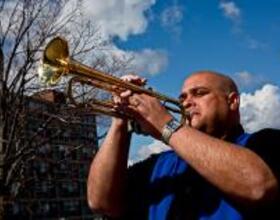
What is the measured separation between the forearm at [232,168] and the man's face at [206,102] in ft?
1.70

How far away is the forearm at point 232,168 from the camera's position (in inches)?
105

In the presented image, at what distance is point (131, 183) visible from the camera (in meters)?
3.47

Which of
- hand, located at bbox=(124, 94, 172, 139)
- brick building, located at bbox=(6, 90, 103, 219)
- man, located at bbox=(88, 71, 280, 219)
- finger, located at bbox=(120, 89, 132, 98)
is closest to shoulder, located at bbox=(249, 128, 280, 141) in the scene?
man, located at bbox=(88, 71, 280, 219)

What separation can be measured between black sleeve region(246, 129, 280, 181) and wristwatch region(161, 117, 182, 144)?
40cm

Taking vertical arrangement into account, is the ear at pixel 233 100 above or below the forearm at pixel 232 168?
above

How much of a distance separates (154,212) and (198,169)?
60cm

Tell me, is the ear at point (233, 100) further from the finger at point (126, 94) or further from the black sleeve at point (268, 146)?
the finger at point (126, 94)

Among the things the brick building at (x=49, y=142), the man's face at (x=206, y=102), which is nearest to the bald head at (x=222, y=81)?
the man's face at (x=206, y=102)

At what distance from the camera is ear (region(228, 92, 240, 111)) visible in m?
3.42

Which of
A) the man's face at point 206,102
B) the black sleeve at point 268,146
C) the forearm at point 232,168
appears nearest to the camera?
the forearm at point 232,168

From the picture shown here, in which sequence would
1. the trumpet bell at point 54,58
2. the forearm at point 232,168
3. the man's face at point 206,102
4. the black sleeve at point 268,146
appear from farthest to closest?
the trumpet bell at point 54,58
the man's face at point 206,102
the black sleeve at point 268,146
the forearm at point 232,168

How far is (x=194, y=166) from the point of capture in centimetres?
271

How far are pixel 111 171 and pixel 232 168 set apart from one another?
0.91 meters

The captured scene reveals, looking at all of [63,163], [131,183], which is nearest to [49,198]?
[63,163]
